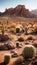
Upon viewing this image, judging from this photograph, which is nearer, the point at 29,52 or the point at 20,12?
the point at 29,52

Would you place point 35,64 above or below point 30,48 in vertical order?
below

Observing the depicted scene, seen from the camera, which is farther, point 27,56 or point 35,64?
point 27,56

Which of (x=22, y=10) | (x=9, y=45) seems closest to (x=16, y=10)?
(x=22, y=10)

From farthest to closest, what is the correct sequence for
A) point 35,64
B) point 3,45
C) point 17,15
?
1. point 17,15
2. point 3,45
3. point 35,64

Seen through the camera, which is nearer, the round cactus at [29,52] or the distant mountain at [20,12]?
the round cactus at [29,52]

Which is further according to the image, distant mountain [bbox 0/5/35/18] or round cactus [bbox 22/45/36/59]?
distant mountain [bbox 0/5/35/18]

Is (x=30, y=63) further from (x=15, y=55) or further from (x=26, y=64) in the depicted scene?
(x=15, y=55)

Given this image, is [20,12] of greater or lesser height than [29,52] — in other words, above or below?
below

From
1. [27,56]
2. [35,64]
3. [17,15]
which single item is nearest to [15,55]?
[27,56]

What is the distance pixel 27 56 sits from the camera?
11.2 metres

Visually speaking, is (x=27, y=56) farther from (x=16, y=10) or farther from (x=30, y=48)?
(x=16, y=10)

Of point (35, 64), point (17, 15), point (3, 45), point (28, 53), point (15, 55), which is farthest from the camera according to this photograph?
point (17, 15)

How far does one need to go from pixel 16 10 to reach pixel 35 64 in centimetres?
10708

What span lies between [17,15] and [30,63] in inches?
3975
